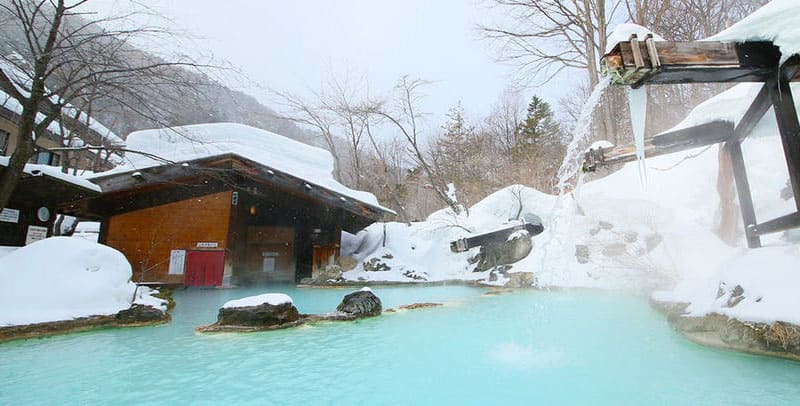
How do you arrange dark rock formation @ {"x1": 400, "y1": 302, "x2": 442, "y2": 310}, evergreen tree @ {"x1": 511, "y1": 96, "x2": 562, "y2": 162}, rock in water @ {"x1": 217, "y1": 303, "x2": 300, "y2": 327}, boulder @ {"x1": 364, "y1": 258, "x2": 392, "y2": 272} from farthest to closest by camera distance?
evergreen tree @ {"x1": 511, "y1": 96, "x2": 562, "y2": 162} → boulder @ {"x1": 364, "y1": 258, "x2": 392, "y2": 272} → dark rock formation @ {"x1": 400, "y1": 302, "x2": 442, "y2": 310} → rock in water @ {"x1": 217, "y1": 303, "x2": 300, "y2": 327}

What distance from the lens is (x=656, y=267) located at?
28.9 feet

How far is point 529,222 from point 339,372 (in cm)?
1202

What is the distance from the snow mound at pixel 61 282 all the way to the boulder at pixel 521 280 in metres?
9.81

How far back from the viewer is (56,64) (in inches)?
222

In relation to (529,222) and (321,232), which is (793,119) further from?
(321,232)

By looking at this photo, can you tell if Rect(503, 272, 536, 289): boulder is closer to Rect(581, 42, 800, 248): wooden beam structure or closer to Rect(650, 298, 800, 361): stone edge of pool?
Rect(650, 298, 800, 361): stone edge of pool

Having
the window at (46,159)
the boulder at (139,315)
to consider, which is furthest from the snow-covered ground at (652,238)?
the window at (46,159)

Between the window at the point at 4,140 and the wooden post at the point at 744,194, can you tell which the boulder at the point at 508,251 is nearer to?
the wooden post at the point at 744,194

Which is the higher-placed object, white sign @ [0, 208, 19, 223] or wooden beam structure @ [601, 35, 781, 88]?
wooden beam structure @ [601, 35, 781, 88]

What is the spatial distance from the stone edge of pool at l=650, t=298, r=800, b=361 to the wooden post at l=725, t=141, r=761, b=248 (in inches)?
78.4

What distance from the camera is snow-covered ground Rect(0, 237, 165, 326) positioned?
5.03 meters

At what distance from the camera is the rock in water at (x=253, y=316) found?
17.8 ft

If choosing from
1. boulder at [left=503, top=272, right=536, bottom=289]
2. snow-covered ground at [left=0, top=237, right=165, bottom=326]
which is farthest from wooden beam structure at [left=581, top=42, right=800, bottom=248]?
snow-covered ground at [left=0, top=237, right=165, bottom=326]

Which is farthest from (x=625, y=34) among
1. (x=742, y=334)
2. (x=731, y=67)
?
(x=742, y=334)
